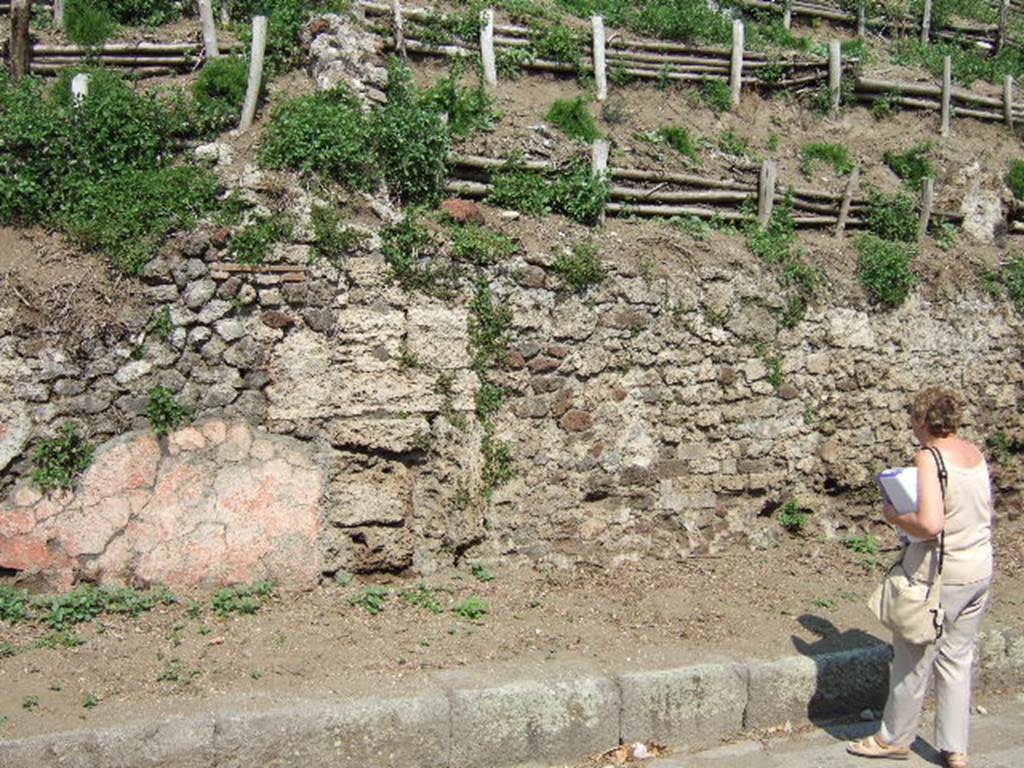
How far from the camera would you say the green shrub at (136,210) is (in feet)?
20.8

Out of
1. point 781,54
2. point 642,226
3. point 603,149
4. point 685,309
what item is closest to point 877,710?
point 685,309

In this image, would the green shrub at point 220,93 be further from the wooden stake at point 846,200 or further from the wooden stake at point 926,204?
the wooden stake at point 926,204

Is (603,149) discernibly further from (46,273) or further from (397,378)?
(46,273)

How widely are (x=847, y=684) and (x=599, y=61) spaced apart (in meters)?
6.66

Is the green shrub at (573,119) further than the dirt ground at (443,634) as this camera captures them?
Yes

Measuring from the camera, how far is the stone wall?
6309 mm

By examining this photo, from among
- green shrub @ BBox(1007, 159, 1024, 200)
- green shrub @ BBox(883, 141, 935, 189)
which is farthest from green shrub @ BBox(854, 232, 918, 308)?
green shrub @ BBox(1007, 159, 1024, 200)

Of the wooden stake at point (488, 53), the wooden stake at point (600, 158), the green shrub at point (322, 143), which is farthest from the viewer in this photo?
the wooden stake at point (488, 53)

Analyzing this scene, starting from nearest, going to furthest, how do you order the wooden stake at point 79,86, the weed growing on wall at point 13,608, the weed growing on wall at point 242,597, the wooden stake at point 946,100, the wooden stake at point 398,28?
the weed growing on wall at point 13,608 < the weed growing on wall at point 242,597 < the wooden stake at point 79,86 < the wooden stake at point 398,28 < the wooden stake at point 946,100

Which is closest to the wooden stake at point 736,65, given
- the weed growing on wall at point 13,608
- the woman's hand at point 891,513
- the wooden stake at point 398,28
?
the wooden stake at point 398,28

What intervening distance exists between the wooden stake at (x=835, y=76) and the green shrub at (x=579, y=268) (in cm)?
532

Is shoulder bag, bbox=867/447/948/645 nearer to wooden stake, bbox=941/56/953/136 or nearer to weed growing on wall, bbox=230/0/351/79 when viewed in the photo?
weed growing on wall, bbox=230/0/351/79

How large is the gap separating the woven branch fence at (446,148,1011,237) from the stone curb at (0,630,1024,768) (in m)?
3.69

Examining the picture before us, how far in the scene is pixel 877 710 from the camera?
5.84 metres
